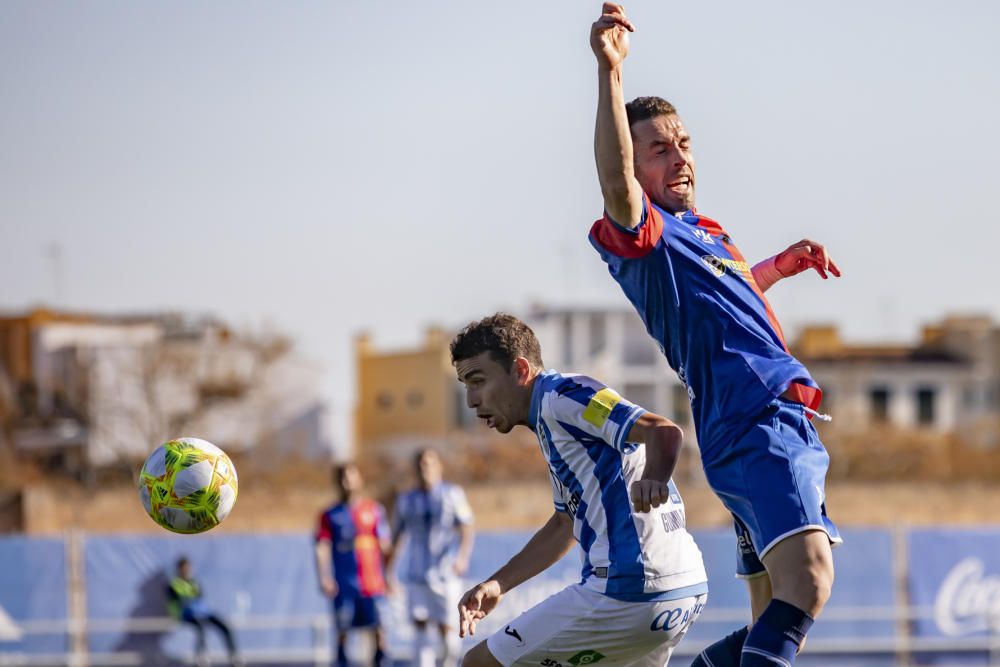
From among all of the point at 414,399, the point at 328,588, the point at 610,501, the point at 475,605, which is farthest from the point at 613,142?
the point at 414,399

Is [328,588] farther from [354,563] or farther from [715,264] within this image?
[715,264]

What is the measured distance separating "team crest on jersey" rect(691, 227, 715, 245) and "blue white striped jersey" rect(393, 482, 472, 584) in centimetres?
933

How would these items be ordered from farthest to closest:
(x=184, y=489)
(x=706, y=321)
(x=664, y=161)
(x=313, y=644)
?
1. (x=313, y=644)
2. (x=184, y=489)
3. (x=664, y=161)
4. (x=706, y=321)

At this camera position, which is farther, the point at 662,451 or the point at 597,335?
the point at 597,335

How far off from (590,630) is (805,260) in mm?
1827

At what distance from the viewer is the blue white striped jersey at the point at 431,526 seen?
574 inches

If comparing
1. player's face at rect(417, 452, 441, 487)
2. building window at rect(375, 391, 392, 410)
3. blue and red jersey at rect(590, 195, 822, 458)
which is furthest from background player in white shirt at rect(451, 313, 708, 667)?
building window at rect(375, 391, 392, 410)

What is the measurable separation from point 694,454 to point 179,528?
4524 centimetres

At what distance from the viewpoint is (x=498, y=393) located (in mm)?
5770

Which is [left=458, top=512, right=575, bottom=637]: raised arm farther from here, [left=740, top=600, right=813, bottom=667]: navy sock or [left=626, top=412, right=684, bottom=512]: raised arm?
[left=740, top=600, right=813, bottom=667]: navy sock

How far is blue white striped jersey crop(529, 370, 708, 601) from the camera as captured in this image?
539 centimetres

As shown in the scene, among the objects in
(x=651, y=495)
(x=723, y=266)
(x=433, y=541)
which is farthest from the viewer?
A: (x=433, y=541)

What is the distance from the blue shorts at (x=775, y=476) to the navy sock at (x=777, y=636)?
0.23 m

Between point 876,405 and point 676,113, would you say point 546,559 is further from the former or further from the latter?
point 876,405
